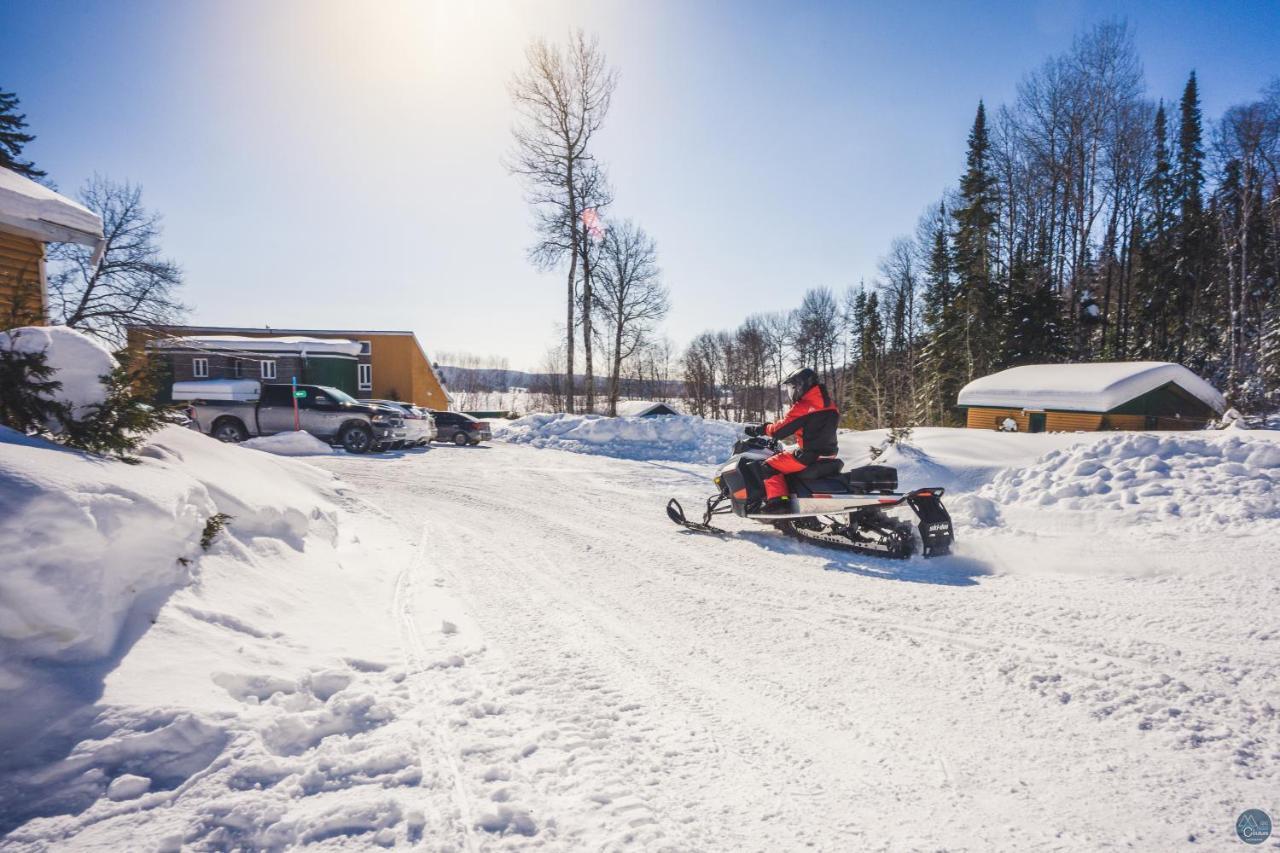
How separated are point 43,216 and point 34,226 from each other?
0.74 feet

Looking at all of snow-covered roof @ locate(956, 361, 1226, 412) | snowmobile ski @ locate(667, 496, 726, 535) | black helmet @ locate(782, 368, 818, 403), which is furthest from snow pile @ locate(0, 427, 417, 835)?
snow-covered roof @ locate(956, 361, 1226, 412)

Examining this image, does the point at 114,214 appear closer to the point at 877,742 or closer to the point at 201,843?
the point at 201,843

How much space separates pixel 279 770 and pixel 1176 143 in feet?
144

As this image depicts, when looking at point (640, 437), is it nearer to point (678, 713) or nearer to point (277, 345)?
point (678, 713)

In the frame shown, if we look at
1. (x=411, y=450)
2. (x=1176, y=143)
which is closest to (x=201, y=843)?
(x=411, y=450)

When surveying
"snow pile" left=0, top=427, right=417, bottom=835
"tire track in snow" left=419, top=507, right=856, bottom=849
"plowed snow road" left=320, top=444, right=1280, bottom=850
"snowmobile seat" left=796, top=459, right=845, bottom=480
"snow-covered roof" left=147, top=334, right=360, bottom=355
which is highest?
"snow-covered roof" left=147, top=334, right=360, bottom=355

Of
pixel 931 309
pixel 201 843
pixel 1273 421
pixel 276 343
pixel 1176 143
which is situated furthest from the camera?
pixel 931 309

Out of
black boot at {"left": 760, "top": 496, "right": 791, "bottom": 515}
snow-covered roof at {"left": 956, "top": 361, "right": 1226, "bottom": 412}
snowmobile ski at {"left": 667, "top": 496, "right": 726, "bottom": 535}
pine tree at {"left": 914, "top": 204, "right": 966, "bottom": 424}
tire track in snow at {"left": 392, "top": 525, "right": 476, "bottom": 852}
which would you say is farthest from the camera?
pine tree at {"left": 914, "top": 204, "right": 966, "bottom": 424}

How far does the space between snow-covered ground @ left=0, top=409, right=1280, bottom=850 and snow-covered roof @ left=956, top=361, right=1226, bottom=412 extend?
42.1ft

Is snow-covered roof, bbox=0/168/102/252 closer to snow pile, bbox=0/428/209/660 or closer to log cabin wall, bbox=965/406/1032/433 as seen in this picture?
snow pile, bbox=0/428/209/660

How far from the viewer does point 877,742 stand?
2557 millimetres

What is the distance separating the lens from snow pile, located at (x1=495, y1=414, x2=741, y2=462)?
16.3 meters

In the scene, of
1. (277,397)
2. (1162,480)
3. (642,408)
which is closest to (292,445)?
(277,397)

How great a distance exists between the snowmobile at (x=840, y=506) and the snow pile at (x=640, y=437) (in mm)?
8694
